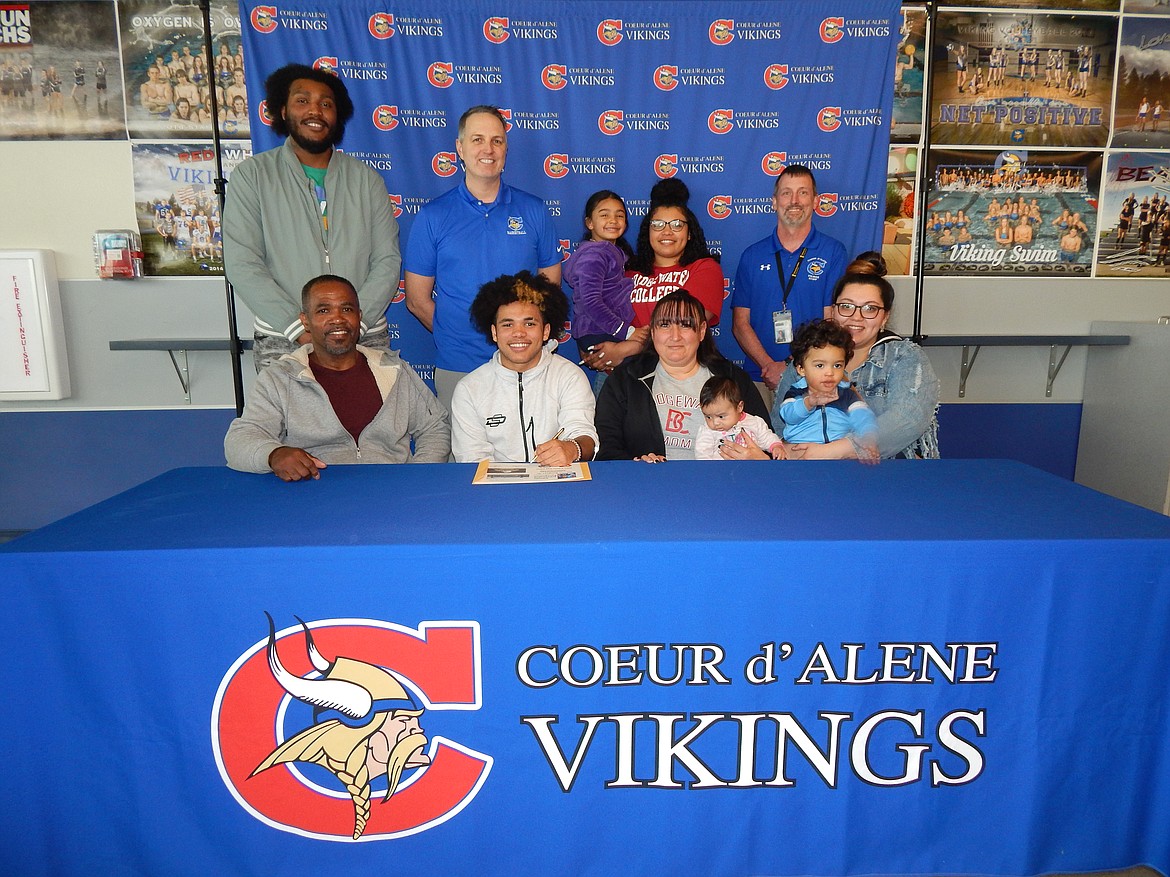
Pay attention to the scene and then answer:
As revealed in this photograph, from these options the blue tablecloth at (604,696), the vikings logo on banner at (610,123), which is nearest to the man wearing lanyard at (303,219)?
the vikings logo on banner at (610,123)

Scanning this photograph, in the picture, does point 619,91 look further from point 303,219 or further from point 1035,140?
point 1035,140

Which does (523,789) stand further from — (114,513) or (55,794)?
(114,513)

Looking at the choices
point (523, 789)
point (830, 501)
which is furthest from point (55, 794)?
point (830, 501)

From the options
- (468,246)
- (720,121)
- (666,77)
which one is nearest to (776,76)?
(720,121)

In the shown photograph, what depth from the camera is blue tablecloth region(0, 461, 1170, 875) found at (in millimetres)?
1194

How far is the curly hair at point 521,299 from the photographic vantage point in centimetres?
220

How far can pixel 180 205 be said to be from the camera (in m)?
3.45

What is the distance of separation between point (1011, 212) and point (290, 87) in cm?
334

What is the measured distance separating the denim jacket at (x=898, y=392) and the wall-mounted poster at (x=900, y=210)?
5.78ft

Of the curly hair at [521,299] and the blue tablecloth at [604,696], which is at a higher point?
Answer: the curly hair at [521,299]

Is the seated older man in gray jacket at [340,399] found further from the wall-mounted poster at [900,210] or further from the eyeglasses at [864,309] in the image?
the wall-mounted poster at [900,210]

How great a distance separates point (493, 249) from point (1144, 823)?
2.35m

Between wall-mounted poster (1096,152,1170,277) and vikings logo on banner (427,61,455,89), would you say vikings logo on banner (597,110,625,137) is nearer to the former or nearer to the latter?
vikings logo on banner (427,61,455,89)

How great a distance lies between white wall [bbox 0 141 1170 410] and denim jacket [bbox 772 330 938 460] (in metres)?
1.88
